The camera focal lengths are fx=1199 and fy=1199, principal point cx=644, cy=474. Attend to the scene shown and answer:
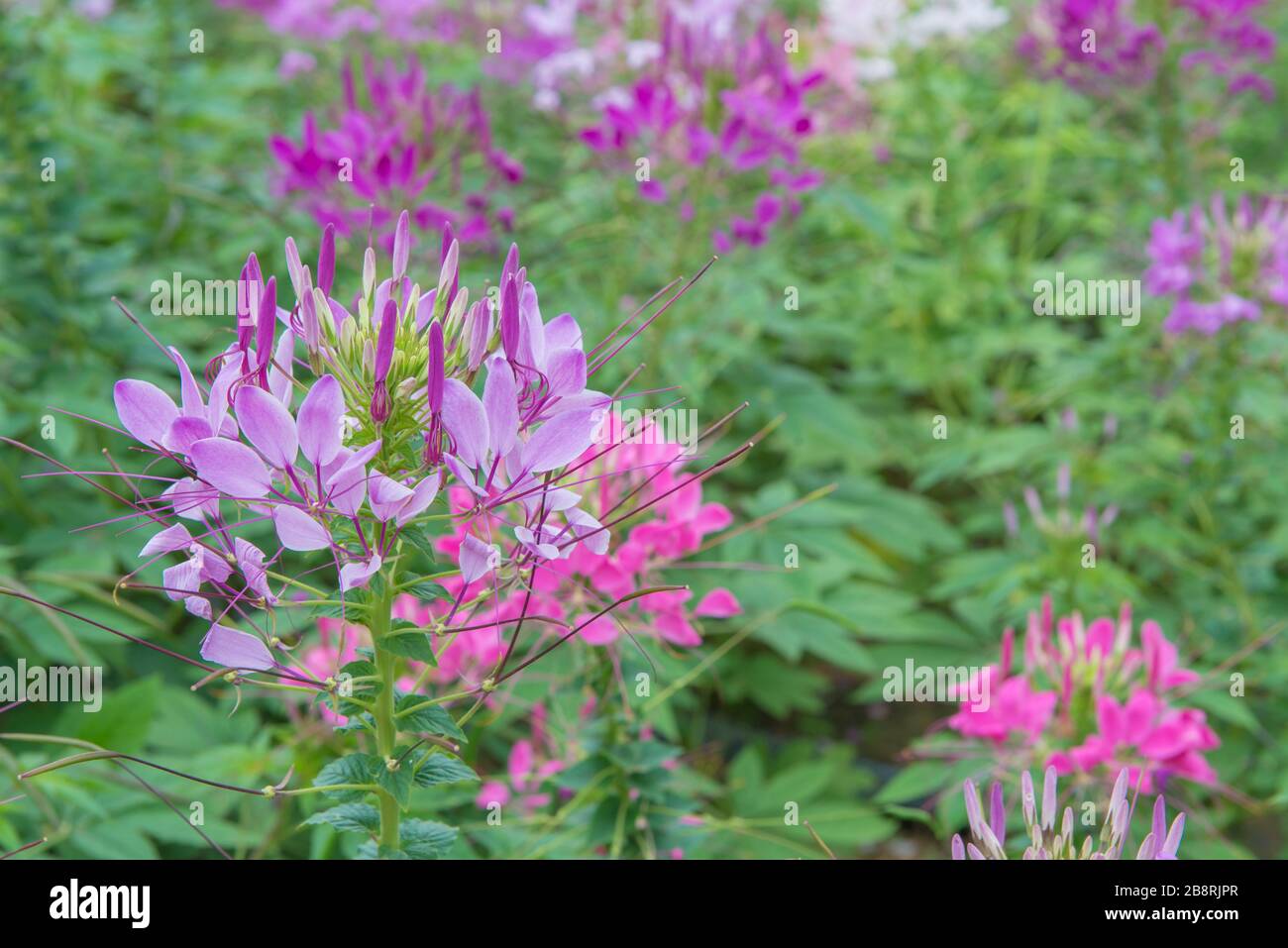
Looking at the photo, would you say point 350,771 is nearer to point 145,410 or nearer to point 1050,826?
point 145,410

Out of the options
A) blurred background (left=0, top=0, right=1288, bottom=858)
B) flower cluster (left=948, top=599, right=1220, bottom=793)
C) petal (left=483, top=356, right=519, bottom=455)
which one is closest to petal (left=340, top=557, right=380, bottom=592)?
petal (left=483, top=356, right=519, bottom=455)

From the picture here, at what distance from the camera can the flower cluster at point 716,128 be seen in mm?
1874

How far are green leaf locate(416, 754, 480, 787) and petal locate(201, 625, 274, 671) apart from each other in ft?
0.51

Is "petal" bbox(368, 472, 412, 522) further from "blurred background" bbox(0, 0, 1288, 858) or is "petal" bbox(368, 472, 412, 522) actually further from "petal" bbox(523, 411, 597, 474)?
"blurred background" bbox(0, 0, 1288, 858)

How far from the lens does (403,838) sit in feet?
2.97

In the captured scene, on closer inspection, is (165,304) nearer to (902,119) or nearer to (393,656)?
(393,656)

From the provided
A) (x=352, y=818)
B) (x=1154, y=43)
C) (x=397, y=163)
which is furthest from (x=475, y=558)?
(x=1154, y=43)

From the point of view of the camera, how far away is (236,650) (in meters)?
0.78

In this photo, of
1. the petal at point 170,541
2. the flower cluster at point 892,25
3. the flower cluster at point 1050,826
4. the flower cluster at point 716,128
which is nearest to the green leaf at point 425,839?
the petal at point 170,541

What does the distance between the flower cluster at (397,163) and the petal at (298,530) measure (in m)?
0.99

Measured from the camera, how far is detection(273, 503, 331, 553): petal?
0.73 meters

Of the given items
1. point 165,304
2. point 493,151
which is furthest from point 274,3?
point 493,151

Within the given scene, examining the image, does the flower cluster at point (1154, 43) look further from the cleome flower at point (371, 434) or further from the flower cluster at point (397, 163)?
the cleome flower at point (371, 434)
